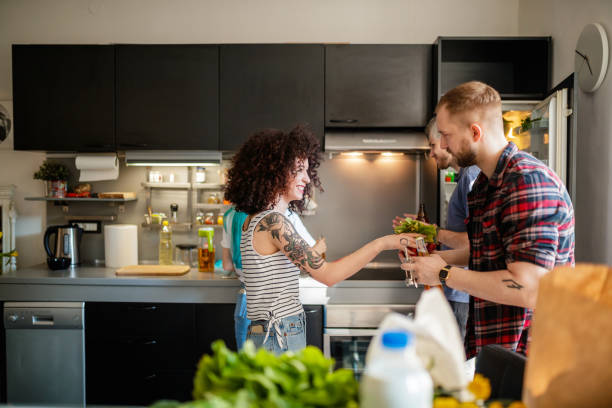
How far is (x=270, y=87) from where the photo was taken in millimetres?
3049

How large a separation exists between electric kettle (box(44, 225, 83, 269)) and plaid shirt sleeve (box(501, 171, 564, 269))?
294cm

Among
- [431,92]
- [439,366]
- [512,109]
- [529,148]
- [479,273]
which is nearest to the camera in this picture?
[439,366]

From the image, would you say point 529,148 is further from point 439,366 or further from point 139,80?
point 139,80

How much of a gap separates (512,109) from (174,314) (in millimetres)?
2427

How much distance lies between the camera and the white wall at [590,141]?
219 centimetres

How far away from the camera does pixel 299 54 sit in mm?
3029

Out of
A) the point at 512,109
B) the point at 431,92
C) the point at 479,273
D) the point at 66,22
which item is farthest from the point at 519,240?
the point at 66,22

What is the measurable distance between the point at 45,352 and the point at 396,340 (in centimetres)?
292

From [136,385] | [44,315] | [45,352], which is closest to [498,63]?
[136,385]

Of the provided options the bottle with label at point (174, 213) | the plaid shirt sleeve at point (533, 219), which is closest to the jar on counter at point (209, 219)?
the bottle with label at point (174, 213)

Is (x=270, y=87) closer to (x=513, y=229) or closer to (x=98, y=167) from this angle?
(x=98, y=167)

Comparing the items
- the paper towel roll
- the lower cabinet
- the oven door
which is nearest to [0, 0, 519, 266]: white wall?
the paper towel roll

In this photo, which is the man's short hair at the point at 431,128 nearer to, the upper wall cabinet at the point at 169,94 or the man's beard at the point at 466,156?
the man's beard at the point at 466,156

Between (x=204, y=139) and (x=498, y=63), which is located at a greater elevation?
(x=498, y=63)
